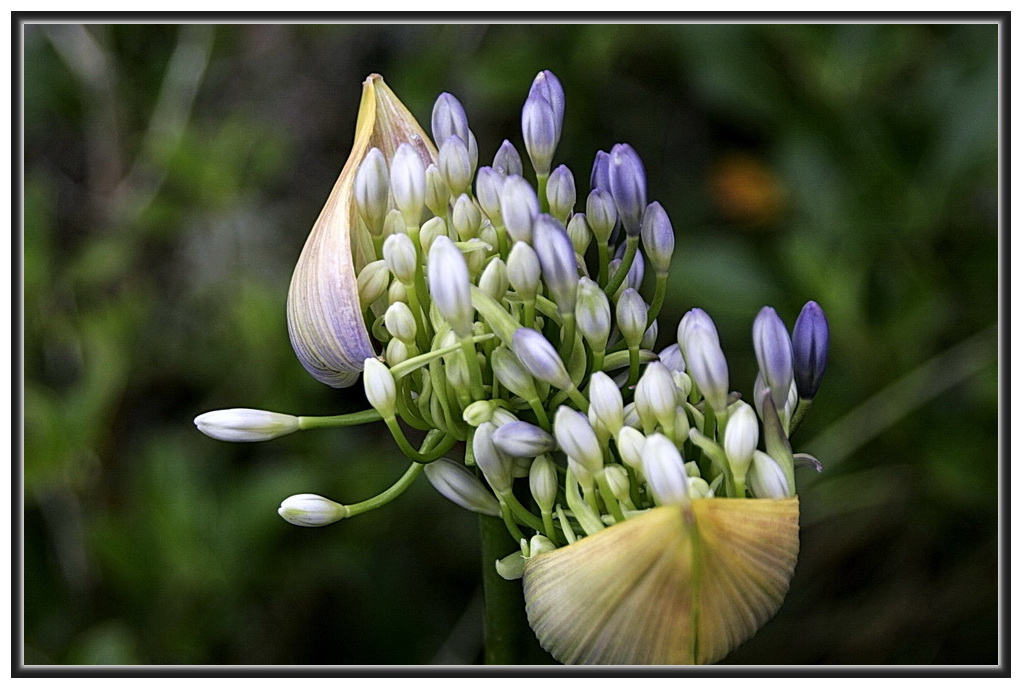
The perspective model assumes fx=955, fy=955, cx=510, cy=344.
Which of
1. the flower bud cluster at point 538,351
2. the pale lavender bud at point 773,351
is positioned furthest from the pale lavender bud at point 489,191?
the pale lavender bud at point 773,351

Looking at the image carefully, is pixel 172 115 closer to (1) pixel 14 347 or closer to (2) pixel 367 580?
(1) pixel 14 347

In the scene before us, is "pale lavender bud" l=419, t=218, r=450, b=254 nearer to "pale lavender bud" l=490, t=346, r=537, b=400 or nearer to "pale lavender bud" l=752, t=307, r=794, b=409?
"pale lavender bud" l=490, t=346, r=537, b=400

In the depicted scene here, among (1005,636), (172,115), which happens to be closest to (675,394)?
(1005,636)

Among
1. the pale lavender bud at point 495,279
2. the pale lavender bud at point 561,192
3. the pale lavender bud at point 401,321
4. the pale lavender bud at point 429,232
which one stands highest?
the pale lavender bud at point 561,192

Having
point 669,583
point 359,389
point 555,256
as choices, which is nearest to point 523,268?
point 555,256

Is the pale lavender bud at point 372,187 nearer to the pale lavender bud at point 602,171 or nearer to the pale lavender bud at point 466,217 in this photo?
the pale lavender bud at point 466,217
